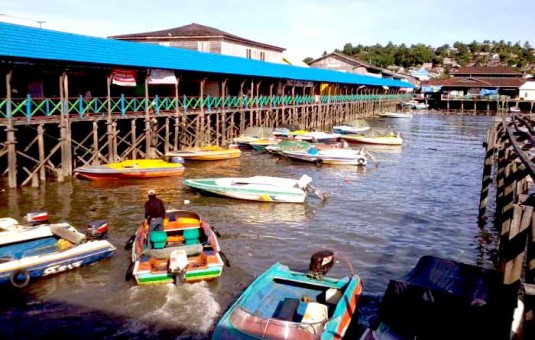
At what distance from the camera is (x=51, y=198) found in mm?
19359

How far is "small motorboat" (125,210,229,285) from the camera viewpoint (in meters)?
11.5

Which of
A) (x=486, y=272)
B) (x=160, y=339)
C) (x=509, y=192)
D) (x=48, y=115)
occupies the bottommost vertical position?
(x=160, y=339)

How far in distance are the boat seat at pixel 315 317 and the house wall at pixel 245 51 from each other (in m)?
37.2

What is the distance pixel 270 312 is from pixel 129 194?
12.8m

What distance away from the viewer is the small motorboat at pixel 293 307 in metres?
8.14

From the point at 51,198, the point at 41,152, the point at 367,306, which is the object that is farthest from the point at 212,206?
the point at 367,306

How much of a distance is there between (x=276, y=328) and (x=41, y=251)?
760 centimetres

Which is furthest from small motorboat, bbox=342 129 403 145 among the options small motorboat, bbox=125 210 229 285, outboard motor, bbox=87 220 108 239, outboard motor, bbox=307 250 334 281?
outboard motor, bbox=307 250 334 281

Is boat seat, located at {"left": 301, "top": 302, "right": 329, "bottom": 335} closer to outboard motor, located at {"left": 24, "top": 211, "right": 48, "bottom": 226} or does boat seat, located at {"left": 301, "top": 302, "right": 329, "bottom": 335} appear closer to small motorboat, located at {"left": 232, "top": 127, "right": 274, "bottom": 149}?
outboard motor, located at {"left": 24, "top": 211, "right": 48, "bottom": 226}

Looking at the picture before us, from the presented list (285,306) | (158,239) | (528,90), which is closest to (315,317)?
(285,306)

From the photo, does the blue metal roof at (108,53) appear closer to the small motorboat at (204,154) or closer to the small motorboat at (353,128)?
the small motorboat at (204,154)

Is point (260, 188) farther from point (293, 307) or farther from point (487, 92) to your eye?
point (487, 92)

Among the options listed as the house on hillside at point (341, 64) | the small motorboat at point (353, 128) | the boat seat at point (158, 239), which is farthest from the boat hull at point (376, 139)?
the house on hillside at point (341, 64)

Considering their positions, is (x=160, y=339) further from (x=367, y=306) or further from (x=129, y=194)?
(x=129, y=194)
